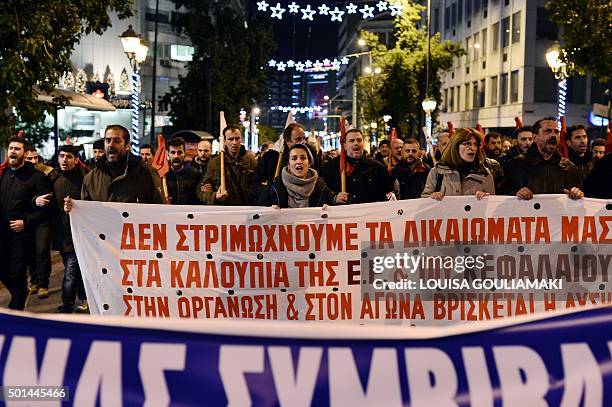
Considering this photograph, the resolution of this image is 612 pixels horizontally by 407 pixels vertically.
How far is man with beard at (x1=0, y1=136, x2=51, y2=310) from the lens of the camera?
26.6 ft

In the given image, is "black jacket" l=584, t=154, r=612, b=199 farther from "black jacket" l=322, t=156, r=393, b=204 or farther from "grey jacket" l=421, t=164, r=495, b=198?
"black jacket" l=322, t=156, r=393, b=204

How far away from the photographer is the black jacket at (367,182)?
25.6 feet

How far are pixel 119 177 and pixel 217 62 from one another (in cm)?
2856

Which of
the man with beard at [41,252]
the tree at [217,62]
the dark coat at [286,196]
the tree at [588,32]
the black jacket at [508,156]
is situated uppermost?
the tree at [217,62]

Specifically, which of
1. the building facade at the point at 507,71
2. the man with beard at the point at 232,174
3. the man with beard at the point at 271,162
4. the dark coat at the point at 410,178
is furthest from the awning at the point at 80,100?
the building facade at the point at 507,71

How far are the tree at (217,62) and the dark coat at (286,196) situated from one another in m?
27.4

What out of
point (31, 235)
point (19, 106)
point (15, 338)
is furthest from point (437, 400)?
point (19, 106)

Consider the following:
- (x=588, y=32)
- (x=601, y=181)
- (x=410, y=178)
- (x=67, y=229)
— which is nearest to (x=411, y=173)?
(x=410, y=178)

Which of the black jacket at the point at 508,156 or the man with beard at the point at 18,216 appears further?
the black jacket at the point at 508,156

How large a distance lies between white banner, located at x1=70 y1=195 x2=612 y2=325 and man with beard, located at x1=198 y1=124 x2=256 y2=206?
2155 mm

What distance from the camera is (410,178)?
988cm

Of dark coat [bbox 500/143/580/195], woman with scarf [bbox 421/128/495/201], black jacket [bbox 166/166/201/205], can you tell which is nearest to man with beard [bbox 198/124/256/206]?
black jacket [bbox 166/166/201/205]

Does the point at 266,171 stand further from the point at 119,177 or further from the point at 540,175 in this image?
the point at 540,175

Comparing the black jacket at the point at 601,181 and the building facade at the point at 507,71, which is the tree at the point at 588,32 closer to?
the black jacket at the point at 601,181
